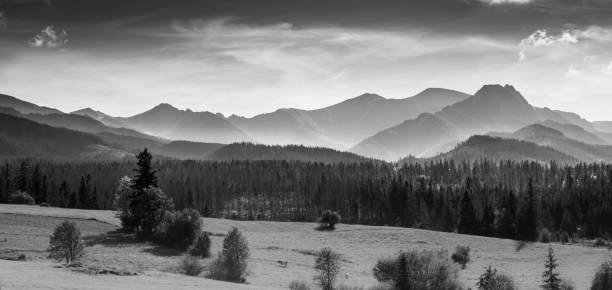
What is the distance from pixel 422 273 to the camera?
74375mm

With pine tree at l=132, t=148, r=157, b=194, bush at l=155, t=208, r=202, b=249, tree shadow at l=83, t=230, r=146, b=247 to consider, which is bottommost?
tree shadow at l=83, t=230, r=146, b=247

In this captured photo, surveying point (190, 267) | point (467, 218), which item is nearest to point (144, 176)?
point (190, 267)

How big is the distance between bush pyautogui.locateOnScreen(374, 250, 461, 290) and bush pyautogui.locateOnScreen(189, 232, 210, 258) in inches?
1197

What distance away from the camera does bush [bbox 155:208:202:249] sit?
93062 mm

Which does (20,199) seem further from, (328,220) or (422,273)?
(422,273)

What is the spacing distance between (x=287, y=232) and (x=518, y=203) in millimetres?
90762

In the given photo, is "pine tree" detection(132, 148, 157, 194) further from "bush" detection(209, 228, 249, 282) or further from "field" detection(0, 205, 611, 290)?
"bush" detection(209, 228, 249, 282)

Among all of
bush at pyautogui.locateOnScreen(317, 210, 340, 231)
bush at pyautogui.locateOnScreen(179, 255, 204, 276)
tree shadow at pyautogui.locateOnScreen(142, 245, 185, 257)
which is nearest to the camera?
bush at pyautogui.locateOnScreen(179, 255, 204, 276)

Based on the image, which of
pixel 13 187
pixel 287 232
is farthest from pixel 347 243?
pixel 13 187

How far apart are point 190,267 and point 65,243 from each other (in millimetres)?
16941

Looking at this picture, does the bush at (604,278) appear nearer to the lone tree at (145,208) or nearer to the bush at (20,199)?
the lone tree at (145,208)

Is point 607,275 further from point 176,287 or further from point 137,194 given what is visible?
point 137,194

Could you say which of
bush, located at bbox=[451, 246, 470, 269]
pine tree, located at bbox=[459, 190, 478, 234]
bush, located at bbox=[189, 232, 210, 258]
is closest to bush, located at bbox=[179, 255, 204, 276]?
bush, located at bbox=[189, 232, 210, 258]

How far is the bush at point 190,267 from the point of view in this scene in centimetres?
7356
